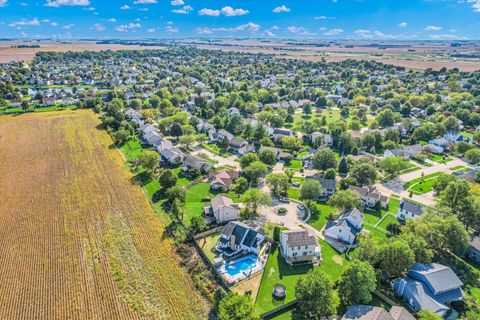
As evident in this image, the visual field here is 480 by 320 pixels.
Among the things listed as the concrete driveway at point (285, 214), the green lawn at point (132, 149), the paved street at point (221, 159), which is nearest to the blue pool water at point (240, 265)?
the concrete driveway at point (285, 214)

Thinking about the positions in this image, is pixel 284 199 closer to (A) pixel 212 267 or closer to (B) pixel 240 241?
(B) pixel 240 241

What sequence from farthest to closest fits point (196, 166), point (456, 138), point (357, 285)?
point (456, 138) < point (196, 166) < point (357, 285)

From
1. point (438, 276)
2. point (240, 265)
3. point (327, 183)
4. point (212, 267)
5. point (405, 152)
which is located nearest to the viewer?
point (438, 276)

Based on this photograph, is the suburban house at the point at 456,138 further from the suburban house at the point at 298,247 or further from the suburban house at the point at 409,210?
the suburban house at the point at 298,247

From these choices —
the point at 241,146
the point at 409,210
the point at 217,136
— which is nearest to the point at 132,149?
the point at 217,136

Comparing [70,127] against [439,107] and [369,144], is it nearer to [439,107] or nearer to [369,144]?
[369,144]

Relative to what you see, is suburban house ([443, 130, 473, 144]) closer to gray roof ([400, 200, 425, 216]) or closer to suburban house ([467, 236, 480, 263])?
gray roof ([400, 200, 425, 216])

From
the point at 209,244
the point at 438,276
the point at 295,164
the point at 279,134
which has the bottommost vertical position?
the point at 209,244
